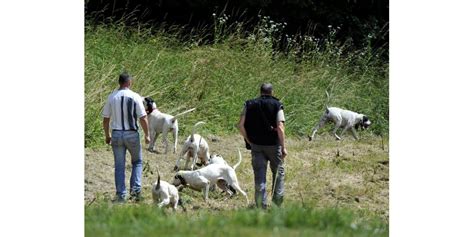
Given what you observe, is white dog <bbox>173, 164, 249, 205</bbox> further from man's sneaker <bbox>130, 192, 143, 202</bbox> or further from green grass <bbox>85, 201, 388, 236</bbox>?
green grass <bbox>85, 201, 388, 236</bbox>

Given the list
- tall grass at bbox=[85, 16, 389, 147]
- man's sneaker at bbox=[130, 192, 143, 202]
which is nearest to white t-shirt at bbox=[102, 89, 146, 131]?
man's sneaker at bbox=[130, 192, 143, 202]

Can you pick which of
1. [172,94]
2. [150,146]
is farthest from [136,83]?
[150,146]

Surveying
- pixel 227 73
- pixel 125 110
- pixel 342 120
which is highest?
pixel 227 73

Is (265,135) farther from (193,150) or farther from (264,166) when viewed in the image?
(193,150)

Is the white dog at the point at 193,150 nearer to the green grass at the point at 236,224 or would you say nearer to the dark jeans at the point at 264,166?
the dark jeans at the point at 264,166

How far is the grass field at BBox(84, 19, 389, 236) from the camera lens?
9.53 m

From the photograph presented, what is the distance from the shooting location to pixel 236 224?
932 cm

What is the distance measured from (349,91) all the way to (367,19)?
230 inches

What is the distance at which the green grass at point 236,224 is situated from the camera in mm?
8891

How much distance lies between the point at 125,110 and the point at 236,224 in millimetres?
3540

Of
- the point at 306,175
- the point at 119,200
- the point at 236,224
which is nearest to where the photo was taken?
the point at 236,224

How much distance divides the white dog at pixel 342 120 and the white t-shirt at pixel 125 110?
285 inches

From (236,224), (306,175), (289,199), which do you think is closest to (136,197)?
(289,199)

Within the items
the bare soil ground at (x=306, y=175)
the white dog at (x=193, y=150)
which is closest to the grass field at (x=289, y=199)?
the bare soil ground at (x=306, y=175)
